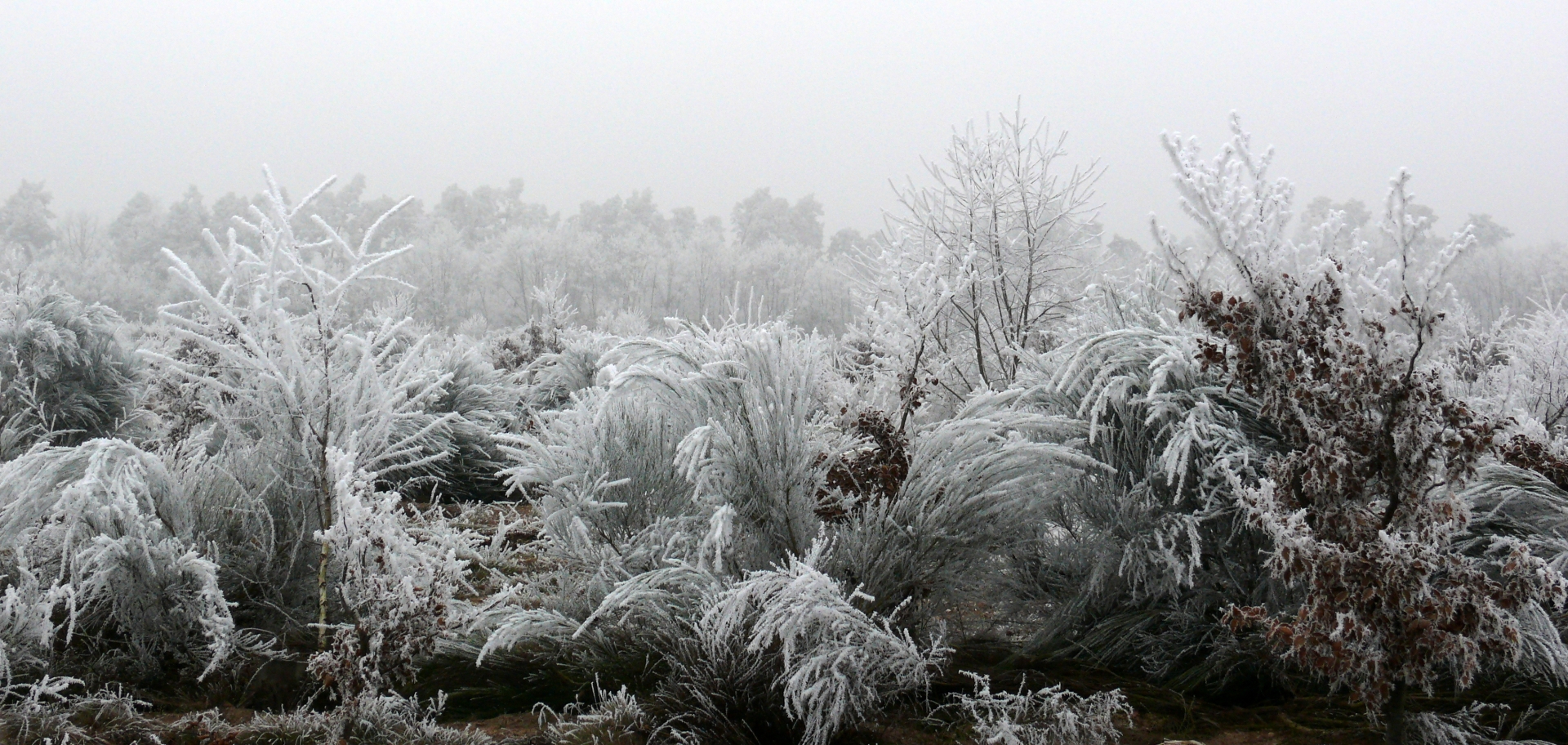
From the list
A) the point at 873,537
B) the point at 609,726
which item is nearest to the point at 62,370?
the point at 609,726

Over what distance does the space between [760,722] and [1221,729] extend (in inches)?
53.6

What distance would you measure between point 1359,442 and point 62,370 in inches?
311

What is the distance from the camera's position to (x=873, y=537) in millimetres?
3049

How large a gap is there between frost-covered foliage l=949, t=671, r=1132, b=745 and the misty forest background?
0.07 ft

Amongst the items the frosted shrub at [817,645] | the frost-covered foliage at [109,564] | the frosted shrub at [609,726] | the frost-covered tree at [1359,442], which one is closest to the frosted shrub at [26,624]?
the frost-covered foliage at [109,564]

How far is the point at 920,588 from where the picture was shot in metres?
3.12

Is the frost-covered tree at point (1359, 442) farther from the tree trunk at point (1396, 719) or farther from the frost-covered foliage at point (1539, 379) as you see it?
the frost-covered foliage at point (1539, 379)

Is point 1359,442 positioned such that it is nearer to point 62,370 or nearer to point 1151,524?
point 1151,524

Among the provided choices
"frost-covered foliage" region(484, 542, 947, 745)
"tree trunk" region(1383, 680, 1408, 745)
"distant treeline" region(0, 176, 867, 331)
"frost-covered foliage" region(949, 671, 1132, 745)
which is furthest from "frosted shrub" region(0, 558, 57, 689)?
"distant treeline" region(0, 176, 867, 331)

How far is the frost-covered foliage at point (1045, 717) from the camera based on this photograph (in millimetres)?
2498

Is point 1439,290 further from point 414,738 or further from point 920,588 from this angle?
point 414,738

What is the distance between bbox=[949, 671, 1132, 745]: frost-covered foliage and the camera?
8.20ft

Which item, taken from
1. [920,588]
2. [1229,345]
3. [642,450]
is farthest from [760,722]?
[1229,345]

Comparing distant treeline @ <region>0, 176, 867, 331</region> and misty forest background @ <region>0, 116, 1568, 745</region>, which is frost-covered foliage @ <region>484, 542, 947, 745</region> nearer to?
misty forest background @ <region>0, 116, 1568, 745</region>
